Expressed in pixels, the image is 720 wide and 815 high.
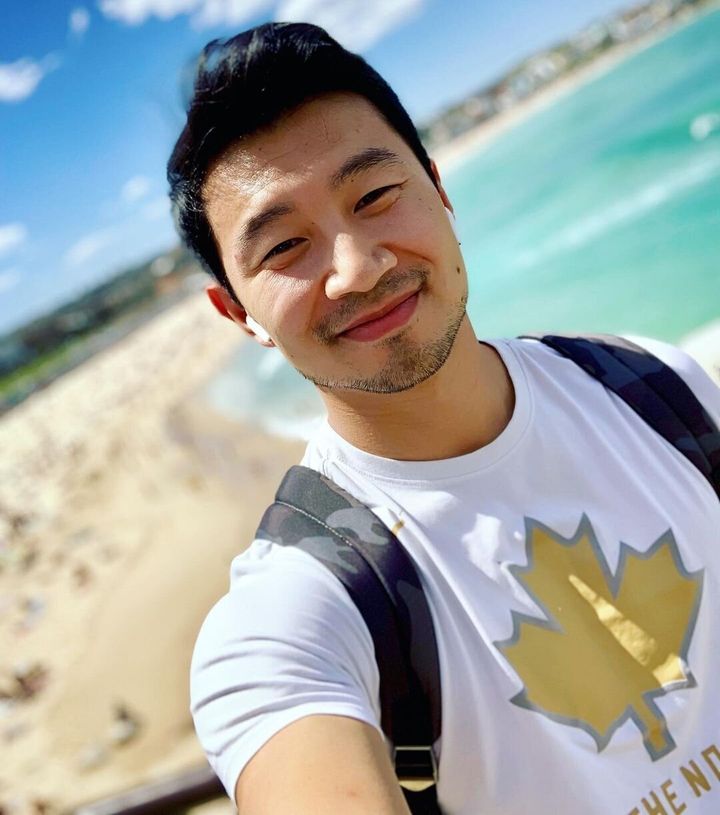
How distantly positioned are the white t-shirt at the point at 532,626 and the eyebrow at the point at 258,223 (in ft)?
1.59

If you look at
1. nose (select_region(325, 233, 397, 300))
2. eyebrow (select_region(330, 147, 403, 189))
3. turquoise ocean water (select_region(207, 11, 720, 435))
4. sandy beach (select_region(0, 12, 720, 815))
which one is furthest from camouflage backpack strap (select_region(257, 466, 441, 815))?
turquoise ocean water (select_region(207, 11, 720, 435))

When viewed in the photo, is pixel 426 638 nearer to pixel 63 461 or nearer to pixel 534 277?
pixel 534 277

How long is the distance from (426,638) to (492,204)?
1460 inches

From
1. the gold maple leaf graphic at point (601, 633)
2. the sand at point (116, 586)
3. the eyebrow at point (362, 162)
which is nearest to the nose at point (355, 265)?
the eyebrow at point (362, 162)

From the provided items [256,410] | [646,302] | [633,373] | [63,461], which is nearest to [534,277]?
[646,302]

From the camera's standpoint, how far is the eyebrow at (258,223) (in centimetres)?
133

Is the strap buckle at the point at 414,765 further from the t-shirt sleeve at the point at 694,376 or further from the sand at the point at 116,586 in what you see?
the sand at the point at 116,586

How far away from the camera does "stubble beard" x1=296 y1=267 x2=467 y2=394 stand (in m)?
1.37

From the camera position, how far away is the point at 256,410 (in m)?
15.9

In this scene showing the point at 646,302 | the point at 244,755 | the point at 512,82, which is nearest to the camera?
the point at 244,755

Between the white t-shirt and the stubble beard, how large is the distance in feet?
0.48

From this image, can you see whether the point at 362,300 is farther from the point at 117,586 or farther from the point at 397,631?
the point at 117,586

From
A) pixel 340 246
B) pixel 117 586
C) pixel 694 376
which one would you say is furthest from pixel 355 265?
pixel 117 586

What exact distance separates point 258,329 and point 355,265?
1.17 feet
